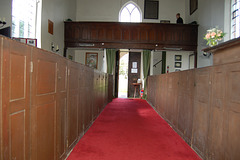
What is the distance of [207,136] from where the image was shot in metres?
2.66

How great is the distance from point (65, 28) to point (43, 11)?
97.9 inches

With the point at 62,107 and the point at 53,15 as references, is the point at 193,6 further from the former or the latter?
the point at 62,107

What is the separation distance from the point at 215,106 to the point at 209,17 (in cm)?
721

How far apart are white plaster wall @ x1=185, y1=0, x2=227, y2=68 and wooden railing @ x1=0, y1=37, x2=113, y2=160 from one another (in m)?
6.67

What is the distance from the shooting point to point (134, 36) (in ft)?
32.1

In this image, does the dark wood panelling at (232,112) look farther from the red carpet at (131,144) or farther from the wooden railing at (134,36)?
the wooden railing at (134,36)

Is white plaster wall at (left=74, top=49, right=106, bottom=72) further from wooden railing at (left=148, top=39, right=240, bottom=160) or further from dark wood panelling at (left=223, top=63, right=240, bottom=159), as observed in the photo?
dark wood panelling at (left=223, top=63, right=240, bottom=159)

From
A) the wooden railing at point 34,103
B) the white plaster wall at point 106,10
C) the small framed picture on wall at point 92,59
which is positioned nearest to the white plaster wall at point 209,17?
the white plaster wall at point 106,10

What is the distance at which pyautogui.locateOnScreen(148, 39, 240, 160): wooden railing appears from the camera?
203 centimetres

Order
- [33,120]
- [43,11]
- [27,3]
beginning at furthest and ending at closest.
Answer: [43,11] < [27,3] < [33,120]

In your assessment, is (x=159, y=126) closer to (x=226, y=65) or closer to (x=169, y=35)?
(x=226, y=65)

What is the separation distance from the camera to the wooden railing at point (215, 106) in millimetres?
2033

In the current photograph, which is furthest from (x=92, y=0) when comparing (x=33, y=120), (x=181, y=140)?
(x=33, y=120)

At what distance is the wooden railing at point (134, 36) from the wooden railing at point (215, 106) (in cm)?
608
